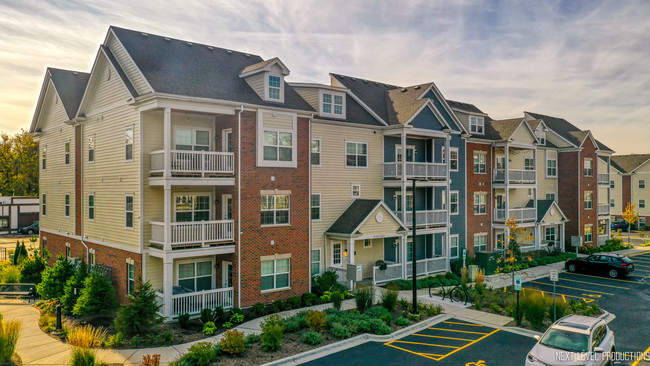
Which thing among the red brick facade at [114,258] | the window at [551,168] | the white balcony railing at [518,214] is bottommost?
the red brick facade at [114,258]

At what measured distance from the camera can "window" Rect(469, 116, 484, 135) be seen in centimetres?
3422

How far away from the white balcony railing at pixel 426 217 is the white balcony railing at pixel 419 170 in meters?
2.31

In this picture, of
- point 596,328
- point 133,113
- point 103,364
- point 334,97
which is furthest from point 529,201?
point 103,364

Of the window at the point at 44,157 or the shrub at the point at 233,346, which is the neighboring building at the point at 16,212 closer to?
the window at the point at 44,157

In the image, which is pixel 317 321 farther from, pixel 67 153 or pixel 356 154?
pixel 67 153

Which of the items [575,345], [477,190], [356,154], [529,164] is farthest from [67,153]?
[529,164]

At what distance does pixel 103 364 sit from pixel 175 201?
8.58 metres

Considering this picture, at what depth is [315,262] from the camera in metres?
24.7

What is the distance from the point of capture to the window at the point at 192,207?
20.3 metres

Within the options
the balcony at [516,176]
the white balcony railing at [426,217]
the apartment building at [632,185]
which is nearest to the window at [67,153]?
the white balcony railing at [426,217]

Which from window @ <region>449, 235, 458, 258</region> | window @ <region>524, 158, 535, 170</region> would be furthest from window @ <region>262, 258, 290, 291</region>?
window @ <region>524, 158, 535, 170</region>

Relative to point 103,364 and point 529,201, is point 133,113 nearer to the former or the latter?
point 103,364

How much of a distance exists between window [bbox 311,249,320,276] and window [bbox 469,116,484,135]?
55.9ft

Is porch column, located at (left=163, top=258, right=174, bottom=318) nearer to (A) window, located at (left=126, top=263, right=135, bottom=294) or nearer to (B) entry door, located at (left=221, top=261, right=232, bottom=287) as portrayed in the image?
(A) window, located at (left=126, top=263, right=135, bottom=294)
